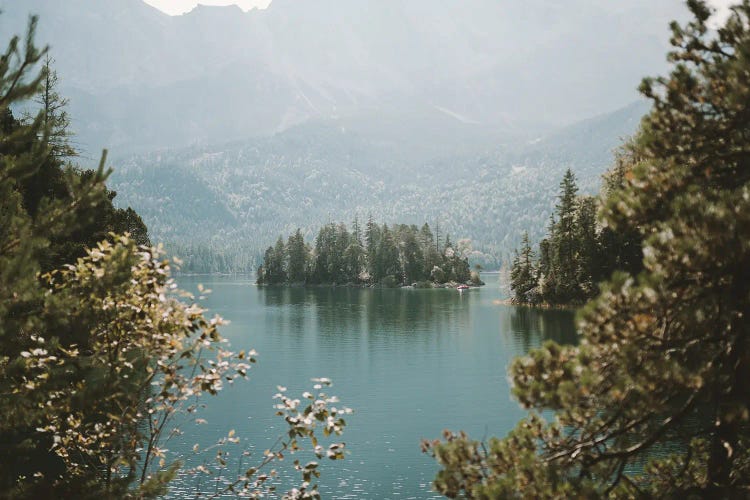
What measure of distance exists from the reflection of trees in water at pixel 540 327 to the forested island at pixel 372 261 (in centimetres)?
7020

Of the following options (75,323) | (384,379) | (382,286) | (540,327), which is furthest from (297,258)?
(75,323)

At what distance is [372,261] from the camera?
158625mm

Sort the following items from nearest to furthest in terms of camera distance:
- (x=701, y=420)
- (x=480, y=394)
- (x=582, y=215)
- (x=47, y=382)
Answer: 1. (x=47, y=382)
2. (x=701, y=420)
3. (x=480, y=394)
4. (x=582, y=215)

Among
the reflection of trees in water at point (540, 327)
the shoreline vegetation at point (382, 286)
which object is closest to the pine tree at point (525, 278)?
the reflection of trees in water at point (540, 327)

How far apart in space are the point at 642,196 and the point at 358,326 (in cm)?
6598

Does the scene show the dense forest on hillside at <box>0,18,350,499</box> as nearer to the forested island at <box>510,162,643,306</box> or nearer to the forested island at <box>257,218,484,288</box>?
the forested island at <box>510,162,643,306</box>

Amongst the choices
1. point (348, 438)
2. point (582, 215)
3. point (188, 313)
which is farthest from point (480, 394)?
point (582, 215)

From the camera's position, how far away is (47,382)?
30.6 feet

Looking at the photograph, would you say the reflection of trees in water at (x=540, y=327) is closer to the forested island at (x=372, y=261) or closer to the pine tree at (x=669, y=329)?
the pine tree at (x=669, y=329)

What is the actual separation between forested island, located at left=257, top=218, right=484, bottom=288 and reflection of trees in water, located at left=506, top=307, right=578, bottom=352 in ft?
230

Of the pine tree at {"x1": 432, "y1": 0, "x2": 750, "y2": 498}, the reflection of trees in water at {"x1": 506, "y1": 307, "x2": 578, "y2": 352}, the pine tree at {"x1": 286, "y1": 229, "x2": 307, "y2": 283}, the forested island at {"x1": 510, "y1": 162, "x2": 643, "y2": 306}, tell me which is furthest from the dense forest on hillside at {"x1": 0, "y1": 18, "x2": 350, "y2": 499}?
the pine tree at {"x1": 286, "y1": 229, "x2": 307, "y2": 283}

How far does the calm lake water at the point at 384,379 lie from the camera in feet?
86.1

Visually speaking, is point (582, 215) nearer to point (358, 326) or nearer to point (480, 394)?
point (358, 326)

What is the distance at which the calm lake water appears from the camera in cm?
2623
